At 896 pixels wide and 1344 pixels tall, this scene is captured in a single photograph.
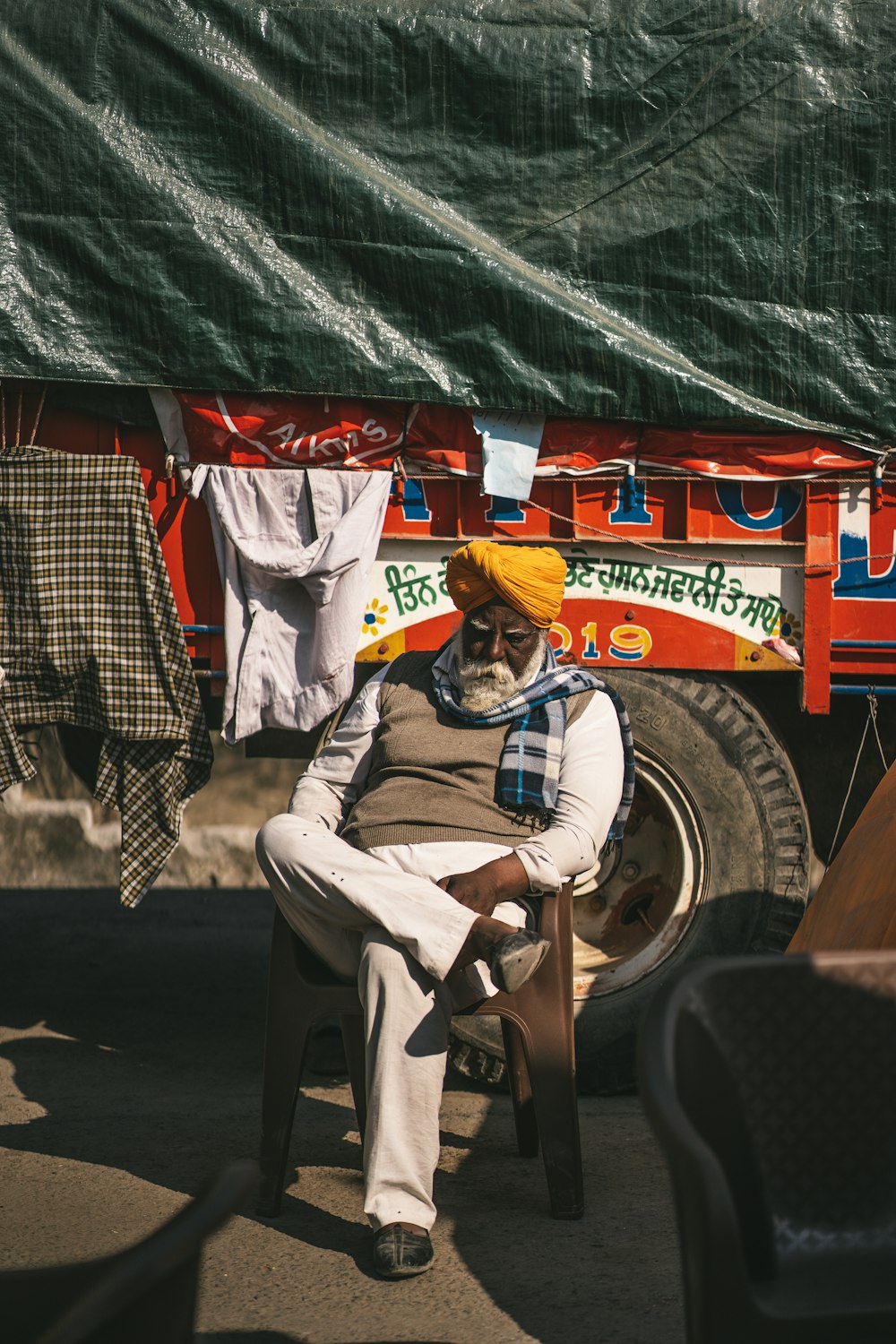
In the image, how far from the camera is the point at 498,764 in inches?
128

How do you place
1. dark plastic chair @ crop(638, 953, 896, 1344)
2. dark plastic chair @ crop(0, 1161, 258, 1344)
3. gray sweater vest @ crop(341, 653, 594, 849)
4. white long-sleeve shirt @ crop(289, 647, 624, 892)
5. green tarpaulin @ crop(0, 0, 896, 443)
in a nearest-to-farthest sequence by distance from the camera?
1. dark plastic chair @ crop(0, 1161, 258, 1344)
2. dark plastic chair @ crop(638, 953, 896, 1344)
3. white long-sleeve shirt @ crop(289, 647, 624, 892)
4. gray sweater vest @ crop(341, 653, 594, 849)
5. green tarpaulin @ crop(0, 0, 896, 443)

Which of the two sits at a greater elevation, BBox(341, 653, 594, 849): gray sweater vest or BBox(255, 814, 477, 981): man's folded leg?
BBox(341, 653, 594, 849): gray sweater vest

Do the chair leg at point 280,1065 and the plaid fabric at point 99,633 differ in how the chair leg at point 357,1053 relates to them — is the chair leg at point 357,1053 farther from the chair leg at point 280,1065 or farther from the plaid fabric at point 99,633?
the plaid fabric at point 99,633

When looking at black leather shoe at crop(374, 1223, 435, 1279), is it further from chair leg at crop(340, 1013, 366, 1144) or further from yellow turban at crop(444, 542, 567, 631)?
yellow turban at crop(444, 542, 567, 631)

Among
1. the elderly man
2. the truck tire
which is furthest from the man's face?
the truck tire

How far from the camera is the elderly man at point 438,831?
8.93 ft

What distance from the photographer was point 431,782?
3229 millimetres

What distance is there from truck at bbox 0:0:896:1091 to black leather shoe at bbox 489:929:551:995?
3.89 feet

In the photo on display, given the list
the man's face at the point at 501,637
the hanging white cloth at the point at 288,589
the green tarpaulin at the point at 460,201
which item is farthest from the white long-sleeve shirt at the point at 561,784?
the green tarpaulin at the point at 460,201

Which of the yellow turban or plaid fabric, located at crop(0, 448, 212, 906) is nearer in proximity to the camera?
the yellow turban

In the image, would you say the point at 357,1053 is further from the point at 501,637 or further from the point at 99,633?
the point at 99,633

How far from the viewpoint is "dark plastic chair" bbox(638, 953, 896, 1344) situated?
157 centimetres

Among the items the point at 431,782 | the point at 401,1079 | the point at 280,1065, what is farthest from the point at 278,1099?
the point at 431,782

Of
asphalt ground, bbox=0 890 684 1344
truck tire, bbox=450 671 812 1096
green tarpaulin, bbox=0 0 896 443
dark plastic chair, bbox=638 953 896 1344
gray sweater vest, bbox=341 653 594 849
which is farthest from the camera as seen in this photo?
truck tire, bbox=450 671 812 1096
